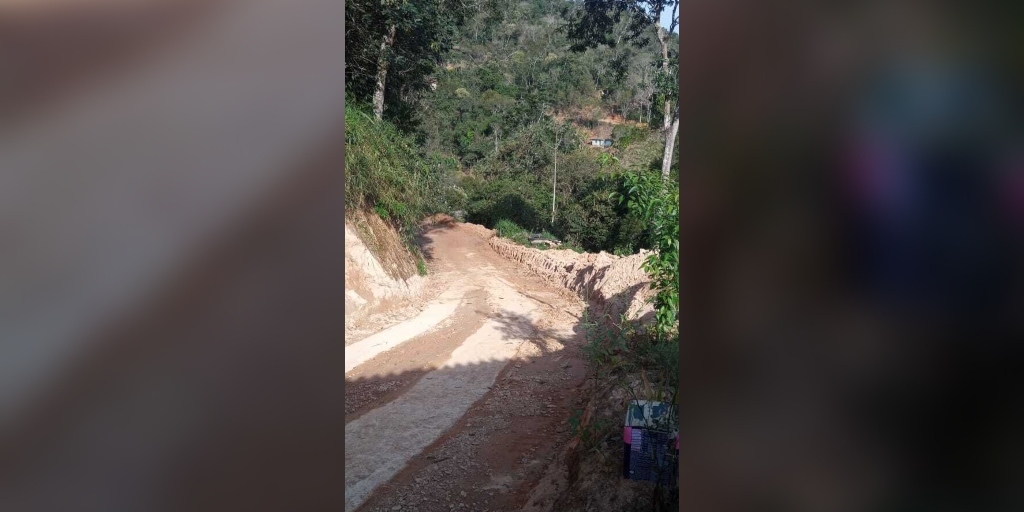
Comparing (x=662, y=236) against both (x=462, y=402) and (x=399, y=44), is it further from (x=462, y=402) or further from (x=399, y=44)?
(x=399, y=44)

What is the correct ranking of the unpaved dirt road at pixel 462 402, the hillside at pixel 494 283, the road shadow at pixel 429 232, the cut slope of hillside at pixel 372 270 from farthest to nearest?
the road shadow at pixel 429 232 → the cut slope of hillside at pixel 372 270 → the hillside at pixel 494 283 → the unpaved dirt road at pixel 462 402

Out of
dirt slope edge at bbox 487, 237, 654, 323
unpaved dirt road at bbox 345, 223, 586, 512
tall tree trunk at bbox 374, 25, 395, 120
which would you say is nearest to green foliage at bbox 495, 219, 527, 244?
dirt slope edge at bbox 487, 237, 654, 323

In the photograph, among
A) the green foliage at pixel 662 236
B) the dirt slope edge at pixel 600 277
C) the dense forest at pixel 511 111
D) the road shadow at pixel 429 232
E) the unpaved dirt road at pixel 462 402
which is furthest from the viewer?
the road shadow at pixel 429 232

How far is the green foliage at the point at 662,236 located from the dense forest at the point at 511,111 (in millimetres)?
207

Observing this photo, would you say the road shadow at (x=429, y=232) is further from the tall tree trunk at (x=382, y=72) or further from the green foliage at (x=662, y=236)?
the green foliage at (x=662, y=236)

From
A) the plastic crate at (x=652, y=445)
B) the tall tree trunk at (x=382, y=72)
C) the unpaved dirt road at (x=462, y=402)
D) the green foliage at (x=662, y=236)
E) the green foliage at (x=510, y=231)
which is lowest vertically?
the unpaved dirt road at (x=462, y=402)

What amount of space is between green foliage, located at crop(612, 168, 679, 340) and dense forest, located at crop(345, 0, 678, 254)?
0.68 feet

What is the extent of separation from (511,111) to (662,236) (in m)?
15.6

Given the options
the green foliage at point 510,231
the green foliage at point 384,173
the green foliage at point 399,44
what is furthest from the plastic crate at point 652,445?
the green foliage at point 510,231

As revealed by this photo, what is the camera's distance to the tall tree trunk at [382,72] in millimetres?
9625

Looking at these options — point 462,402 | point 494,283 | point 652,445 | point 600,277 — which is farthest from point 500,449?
point 494,283
